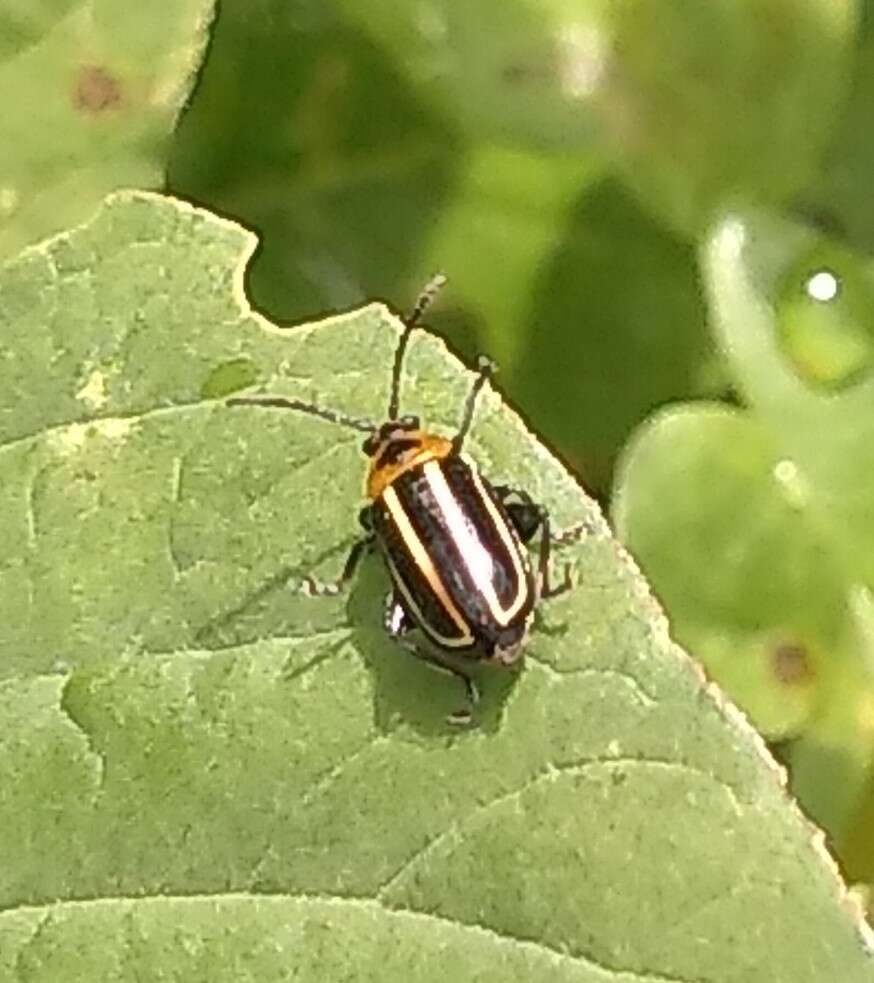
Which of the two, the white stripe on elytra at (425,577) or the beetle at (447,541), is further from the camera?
the white stripe on elytra at (425,577)

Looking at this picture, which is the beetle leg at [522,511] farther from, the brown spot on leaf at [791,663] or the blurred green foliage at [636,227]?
the brown spot on leaf at [791,663]

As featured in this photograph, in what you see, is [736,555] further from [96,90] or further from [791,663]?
[96,90]

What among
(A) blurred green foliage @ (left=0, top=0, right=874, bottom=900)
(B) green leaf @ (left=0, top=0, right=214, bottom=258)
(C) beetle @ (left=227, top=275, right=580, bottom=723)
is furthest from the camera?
(A) blurred green foliage @ (left=0, top=0, right=874, bottom=900)

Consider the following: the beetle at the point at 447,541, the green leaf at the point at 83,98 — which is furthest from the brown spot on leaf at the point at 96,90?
the beetle at the point at 447,541

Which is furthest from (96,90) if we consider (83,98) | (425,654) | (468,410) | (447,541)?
(425,654)

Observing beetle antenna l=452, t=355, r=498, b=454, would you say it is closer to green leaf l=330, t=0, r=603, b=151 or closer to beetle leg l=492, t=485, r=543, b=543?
beetle leg l=492, t=485, r=543, b=543

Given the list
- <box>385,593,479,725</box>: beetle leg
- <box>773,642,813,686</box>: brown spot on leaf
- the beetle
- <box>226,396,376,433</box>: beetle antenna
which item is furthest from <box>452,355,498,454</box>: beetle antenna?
<box>773,642,813,686</box>: brown spot on leaf

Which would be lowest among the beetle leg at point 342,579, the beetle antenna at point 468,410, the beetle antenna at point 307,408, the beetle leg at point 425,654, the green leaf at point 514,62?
the beetle leg at point 425,654
